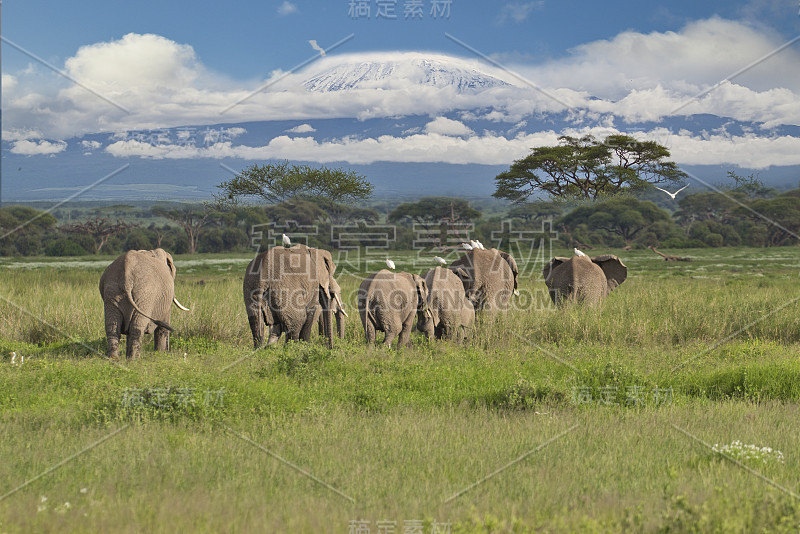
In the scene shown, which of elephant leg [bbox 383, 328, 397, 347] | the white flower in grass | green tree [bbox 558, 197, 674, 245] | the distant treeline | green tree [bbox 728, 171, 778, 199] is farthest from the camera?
green tree [bbox 728, 171, 778, 199]

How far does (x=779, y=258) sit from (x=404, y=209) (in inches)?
945

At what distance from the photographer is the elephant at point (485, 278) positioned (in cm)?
1338

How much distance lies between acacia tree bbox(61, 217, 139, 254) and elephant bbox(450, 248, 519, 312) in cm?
3827

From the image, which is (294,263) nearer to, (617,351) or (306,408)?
(306,408)

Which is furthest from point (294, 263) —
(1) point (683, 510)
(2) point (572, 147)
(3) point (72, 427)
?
(2) point (572, 147)

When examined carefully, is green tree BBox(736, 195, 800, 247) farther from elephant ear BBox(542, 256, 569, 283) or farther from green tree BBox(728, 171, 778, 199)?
elephant ear BBox(542, 256, 569, 283)

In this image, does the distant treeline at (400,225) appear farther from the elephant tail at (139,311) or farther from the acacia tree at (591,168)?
the elephant tail at (139,311)

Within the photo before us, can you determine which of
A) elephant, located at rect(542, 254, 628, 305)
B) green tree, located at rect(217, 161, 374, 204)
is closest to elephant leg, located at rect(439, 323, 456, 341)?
elephant, located at rect(542, 254, 628, 305)

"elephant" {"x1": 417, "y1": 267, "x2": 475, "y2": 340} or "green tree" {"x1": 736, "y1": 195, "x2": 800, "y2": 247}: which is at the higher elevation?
"green tree" {"x1": 736, "y1": 195, "x2": 800, "y2": 247}

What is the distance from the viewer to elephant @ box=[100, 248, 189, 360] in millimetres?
10008

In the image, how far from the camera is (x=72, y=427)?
7148mm

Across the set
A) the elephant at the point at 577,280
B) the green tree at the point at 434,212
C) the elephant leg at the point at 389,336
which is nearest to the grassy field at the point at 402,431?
the elephant leg at the point at 389,336

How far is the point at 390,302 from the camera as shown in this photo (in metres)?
10.7

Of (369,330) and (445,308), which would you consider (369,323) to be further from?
(445,308)
